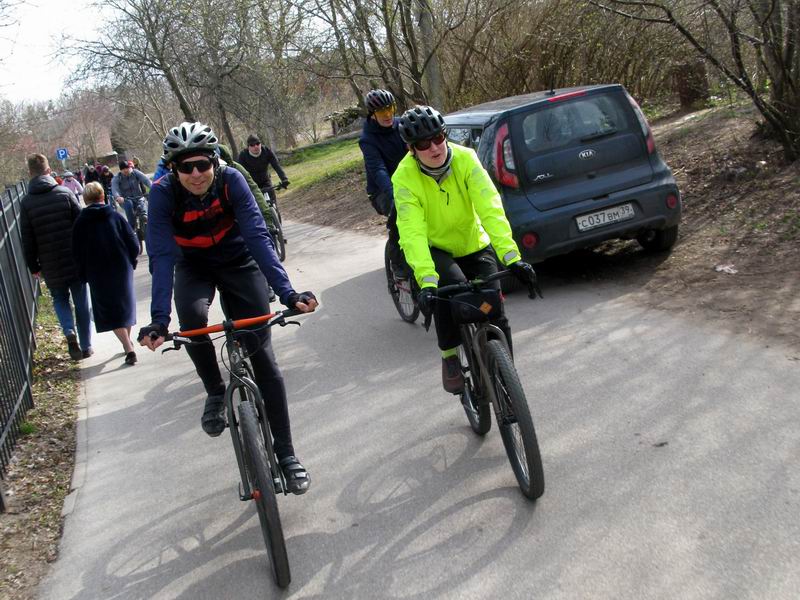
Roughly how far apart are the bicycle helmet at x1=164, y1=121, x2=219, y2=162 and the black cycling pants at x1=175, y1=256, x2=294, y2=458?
62 cm

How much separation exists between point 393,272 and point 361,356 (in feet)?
3.32

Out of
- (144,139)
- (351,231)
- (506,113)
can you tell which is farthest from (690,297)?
(144,139)

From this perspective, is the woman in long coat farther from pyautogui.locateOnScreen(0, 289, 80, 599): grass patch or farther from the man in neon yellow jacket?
the man in neon yellow jacket

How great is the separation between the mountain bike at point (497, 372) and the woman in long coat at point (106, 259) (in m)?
4.76

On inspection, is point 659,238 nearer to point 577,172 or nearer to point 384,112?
point 577,172

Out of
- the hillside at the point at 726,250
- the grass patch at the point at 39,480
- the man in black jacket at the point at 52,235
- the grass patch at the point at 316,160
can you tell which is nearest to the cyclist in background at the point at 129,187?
the grass patch at the point at 316,160

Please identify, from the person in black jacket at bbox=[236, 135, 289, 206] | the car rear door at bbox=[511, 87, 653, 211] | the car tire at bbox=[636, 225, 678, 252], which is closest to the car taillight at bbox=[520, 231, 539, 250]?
the car rear door at bbox=[511, 87, 653, 211]

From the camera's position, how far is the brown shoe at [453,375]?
4.98m

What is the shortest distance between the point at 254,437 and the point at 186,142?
1.43 meters

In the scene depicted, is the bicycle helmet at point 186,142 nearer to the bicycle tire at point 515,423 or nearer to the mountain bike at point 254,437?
the mountain bike at point 254,437

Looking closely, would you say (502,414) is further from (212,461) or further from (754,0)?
(754,0)

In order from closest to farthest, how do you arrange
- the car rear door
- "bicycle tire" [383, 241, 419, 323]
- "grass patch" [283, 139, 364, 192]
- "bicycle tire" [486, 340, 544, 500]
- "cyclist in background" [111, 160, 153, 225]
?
"bicycle tire" [486, 340, 544, 500] → the car rear door → "bicycle tire" [383, 241, 419, 323] → "cyclist in background" [111, 160, 153, 225] → "grass patch" [283, 139, 364, 192]

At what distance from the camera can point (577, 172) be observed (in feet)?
25.5

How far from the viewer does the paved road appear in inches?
141
